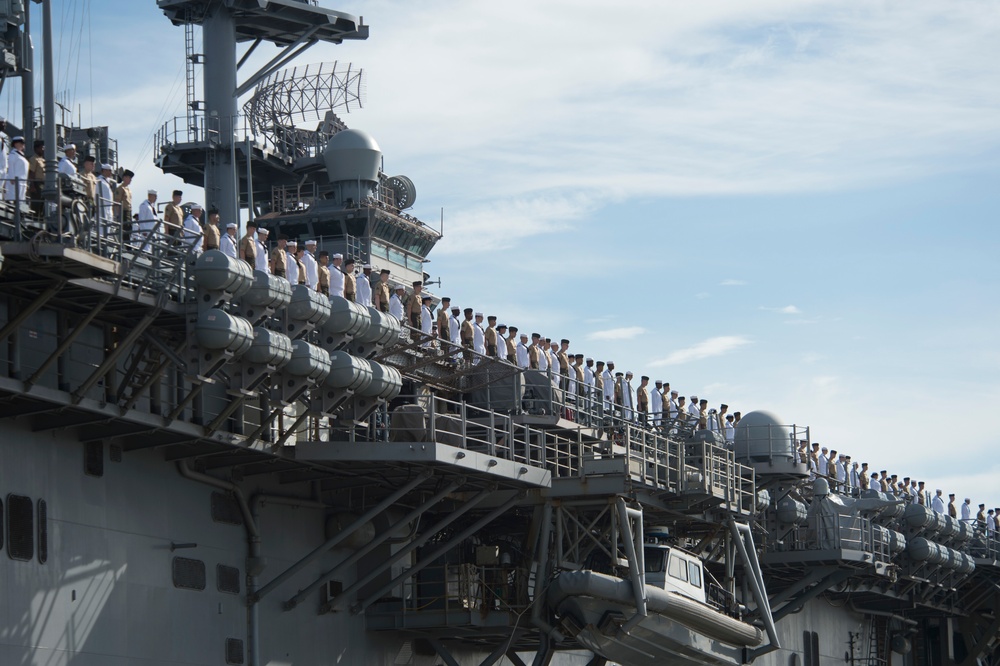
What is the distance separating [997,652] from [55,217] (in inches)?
2251

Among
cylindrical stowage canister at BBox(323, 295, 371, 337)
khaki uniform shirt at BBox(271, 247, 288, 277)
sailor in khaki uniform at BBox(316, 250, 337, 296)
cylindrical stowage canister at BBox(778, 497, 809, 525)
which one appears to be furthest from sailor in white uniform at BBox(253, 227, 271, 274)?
cylindrical stowage canister at BBox(778, 497, 809, 525)

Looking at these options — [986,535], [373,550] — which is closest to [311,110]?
[373,550]

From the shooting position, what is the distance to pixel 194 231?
30.1m

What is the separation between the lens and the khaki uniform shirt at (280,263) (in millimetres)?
32594

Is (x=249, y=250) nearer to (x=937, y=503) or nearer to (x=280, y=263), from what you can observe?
(x=280, y=263)

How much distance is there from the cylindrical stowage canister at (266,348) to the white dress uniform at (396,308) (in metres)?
6.71

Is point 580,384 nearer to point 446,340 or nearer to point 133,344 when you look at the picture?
point 446,340

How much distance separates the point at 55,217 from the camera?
2655 cm

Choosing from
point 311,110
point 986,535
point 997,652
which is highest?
point 311,110

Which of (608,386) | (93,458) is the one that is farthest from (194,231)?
(608,386)

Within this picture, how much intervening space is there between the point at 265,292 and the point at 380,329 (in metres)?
3.64

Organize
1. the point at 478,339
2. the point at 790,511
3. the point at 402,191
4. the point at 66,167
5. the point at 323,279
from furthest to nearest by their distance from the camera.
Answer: the point at 402,191 → the point at 790,511 → the point at 478,339 → the point at 323,279 → the point at 66,167

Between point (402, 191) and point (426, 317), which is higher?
point (402, 191)

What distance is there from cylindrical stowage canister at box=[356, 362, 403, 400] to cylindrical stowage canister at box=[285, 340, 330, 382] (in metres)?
1.59
